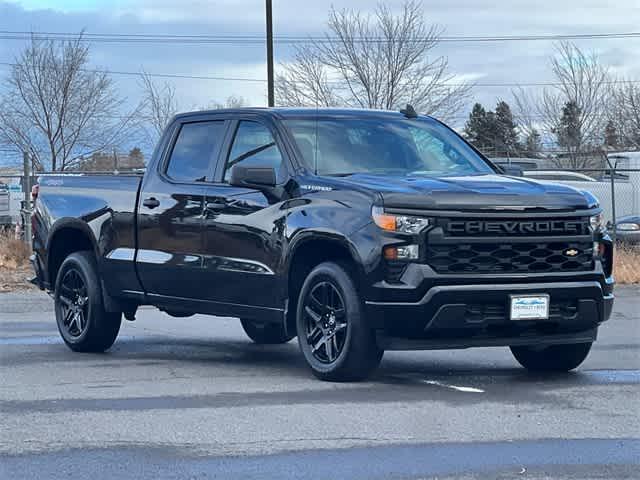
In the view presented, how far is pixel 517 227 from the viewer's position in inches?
314

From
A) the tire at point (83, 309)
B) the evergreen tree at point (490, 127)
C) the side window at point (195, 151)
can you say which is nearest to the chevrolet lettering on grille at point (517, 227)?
the side window at point (195, 151)

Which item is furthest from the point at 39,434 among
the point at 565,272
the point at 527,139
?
the point at 527,139

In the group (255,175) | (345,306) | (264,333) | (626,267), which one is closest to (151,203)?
(255,175)

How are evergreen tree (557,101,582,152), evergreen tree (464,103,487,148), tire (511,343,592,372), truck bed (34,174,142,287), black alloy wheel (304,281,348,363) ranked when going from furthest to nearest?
evergreen tree (464,103,487,148) < evergreen tree (557,101,582,152) < truck bed (34,174,142,287) < tire (511,343,592,372) < black alloy wheel (304,281,348,363)

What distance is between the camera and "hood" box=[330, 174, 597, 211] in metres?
7.80

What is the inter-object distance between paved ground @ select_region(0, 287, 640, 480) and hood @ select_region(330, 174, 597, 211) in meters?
1.19

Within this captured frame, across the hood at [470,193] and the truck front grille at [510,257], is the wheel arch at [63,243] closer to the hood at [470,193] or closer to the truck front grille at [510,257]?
the hood at [470,193]

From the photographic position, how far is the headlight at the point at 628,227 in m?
24.7

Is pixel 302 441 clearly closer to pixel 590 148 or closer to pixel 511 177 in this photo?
pixel 511 177

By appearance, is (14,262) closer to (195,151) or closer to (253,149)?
(195,151)

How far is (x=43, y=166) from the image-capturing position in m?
29.2

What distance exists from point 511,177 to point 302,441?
334 centimetres

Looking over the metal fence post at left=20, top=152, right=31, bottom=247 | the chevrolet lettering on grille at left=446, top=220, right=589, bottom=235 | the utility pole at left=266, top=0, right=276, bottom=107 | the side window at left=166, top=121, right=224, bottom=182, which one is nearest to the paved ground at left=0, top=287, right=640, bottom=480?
the chevrolet lettering on grille at left=446, top=220, right=589, bottom=235

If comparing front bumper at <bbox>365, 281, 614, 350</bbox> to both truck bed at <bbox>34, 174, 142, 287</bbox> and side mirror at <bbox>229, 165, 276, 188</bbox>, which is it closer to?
side mirror at <bbox>229, 165, 276, 188</bbox>
